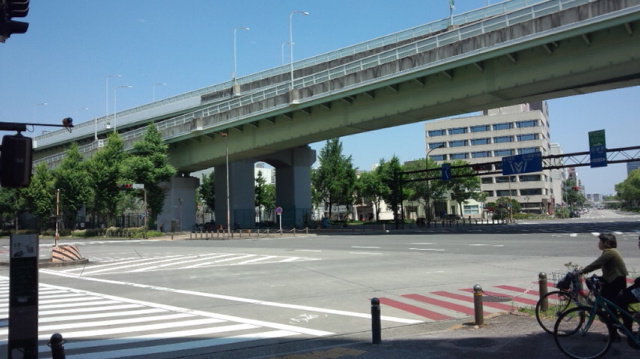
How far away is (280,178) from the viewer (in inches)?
2406

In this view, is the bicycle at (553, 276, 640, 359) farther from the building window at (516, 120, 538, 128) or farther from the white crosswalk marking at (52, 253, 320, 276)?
the building window at (516, 120, 538, 128)

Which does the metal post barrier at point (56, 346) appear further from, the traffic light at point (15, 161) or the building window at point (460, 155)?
the building window at point (460, 155)

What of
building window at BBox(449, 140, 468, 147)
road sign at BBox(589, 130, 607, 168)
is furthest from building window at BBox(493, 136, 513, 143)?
road sign at BBox(589, 130, 607, 168)

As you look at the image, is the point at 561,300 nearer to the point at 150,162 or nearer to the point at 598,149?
the point at 598,149

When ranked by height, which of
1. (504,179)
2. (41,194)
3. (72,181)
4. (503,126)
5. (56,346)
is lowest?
(56,346)

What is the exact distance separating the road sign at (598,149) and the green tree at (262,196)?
44388 mm

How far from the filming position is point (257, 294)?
43.6 ft

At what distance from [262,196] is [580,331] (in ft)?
260

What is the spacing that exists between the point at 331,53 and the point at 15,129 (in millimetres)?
45012

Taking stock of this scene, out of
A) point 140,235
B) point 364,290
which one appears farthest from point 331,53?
point 364,290

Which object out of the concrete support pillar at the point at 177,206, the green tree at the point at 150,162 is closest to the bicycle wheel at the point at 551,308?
the green tree at the point at 150,162

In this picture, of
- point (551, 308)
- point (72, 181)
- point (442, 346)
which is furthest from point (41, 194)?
point (551, 308)

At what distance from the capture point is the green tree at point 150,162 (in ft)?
169

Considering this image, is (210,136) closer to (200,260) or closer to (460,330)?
(200,260)
